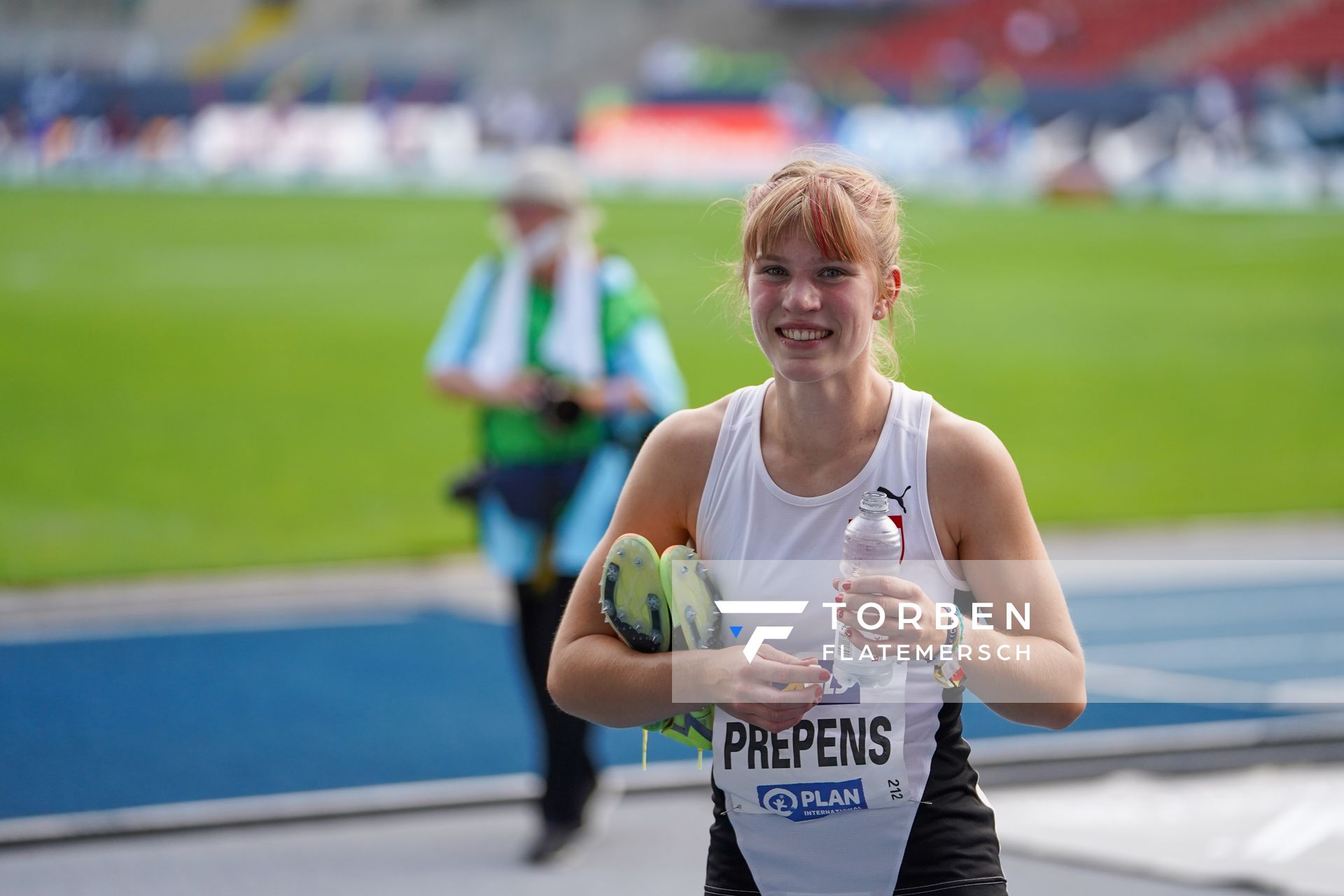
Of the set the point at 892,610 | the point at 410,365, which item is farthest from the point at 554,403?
the point at 410,365

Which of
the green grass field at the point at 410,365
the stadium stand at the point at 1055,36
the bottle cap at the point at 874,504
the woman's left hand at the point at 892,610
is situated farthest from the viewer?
the stadium stand at the point at 1055,36

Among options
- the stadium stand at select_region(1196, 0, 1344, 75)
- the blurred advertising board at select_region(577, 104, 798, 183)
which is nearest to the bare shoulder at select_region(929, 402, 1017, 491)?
the blurred advertising board at select_region(577, 104, 798, 183)

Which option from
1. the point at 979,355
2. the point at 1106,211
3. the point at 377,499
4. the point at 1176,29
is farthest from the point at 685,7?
the point at 377,499

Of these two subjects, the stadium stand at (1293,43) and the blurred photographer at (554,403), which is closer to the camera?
the blurred photographer at (554,403)

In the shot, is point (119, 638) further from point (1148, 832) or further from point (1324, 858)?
point (1324, 858)

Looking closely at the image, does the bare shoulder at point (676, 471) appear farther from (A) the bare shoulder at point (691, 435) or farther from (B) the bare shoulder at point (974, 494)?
(B) the bare shoulder at point (974, 494)

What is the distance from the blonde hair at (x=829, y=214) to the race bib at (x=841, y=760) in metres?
0.61

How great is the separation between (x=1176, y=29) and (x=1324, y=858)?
44.0m

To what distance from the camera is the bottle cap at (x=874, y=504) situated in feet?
7.86

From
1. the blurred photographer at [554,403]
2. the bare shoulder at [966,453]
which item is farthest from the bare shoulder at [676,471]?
the blurred photographer at [554,403]

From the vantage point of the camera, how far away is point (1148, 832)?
5.37 m

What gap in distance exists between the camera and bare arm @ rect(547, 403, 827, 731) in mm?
2520

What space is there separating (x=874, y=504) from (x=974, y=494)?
0.19 meters

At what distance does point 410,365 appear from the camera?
17234mm
